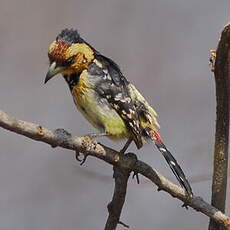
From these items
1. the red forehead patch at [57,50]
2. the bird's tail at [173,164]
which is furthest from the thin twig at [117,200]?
the red forehead patch at [57,50]

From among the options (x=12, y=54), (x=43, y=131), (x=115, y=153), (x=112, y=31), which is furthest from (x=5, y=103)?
(x=43, y=131)

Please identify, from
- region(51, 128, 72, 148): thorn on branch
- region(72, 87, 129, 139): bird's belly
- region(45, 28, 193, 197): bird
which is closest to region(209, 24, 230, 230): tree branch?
region(51, 128, 72, 148): thorn on branch

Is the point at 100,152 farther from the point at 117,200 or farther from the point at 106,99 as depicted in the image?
the point at 106,99

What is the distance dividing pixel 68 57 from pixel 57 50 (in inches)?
4.3

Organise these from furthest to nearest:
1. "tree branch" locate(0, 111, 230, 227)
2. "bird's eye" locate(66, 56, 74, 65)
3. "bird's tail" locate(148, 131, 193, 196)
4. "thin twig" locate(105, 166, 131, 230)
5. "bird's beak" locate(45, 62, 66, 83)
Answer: "bird's eye" locate(66, 56, 74, 65)
"bird's beak" locate(45, 62, 66, 83)
"bird's tail" locate(148, 131, 193, 196)
"thin twig" locate(105, 166, 131, 230)
"tree branch" locate(0, 111, 230, 227)

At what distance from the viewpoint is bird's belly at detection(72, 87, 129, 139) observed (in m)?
3.43

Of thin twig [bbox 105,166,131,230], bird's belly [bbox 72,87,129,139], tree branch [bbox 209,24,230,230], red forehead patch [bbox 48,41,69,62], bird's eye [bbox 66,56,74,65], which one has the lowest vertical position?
thin twig [bbox 105,166,131,230]

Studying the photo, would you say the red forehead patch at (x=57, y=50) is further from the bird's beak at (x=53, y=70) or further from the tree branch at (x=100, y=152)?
the tree branch at (x=100, y=152)

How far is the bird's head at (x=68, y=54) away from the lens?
3277mm

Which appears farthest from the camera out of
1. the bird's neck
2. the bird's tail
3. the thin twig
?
the bird's neck

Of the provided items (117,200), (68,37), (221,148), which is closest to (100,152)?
(117,200)

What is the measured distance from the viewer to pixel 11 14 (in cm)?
426

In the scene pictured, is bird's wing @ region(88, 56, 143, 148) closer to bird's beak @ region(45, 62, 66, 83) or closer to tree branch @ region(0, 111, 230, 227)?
bird's beak @ region(45, 62, 66, 83)

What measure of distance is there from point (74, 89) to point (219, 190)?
1.11 meters
